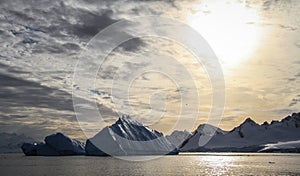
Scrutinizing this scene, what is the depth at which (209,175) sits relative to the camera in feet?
341

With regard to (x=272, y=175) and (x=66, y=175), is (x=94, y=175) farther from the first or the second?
(x=272, y=175)

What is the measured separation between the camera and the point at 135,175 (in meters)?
98.9

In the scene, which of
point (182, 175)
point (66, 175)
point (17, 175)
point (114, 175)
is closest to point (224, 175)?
point (182, 175)

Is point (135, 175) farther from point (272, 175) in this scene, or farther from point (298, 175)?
point (298, 175)

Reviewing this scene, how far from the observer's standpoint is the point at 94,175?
98.2m

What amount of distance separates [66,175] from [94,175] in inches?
299

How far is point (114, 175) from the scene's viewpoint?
98688mm

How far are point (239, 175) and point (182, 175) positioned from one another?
1548 cm

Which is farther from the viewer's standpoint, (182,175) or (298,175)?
(182,175)

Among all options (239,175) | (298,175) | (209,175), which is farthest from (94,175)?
(298,175)

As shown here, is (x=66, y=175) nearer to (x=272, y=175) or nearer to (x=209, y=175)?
(x=209, y=175)

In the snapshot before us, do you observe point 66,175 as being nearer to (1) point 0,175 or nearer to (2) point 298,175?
(1) point 0,175

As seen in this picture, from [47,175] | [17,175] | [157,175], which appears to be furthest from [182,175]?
[17,175]

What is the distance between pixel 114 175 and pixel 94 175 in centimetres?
530
